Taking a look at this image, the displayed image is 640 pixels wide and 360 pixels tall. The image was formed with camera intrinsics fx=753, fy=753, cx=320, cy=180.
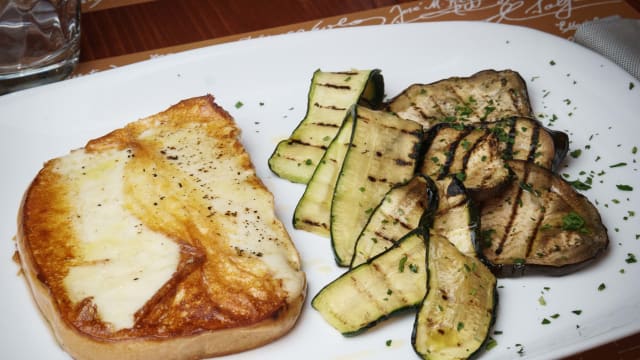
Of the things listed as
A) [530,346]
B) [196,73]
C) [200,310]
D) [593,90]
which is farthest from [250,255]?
[593,90]

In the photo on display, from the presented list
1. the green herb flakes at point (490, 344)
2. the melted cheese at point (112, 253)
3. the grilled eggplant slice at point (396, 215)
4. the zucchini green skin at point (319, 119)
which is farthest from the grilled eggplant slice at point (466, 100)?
the melted cheese at point (112, 253)

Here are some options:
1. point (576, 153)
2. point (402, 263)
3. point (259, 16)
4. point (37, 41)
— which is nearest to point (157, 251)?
point (402, 263)

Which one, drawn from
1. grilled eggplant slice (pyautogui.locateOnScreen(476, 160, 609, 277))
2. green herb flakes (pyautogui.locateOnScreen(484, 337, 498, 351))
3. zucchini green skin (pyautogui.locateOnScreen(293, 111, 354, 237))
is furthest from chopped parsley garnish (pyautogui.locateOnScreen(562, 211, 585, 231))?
zucchini green skin (pyautogui.locateOnScreen(293, 111, 354, 237))

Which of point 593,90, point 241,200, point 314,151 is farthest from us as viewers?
point 593,90

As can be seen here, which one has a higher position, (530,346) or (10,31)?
(10,31)

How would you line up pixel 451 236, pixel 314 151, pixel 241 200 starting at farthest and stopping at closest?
pixel 314 151 < pixel 241 200 < pixel 451 236

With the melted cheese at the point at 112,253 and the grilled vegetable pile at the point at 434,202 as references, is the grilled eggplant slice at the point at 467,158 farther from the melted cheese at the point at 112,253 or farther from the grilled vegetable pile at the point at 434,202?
the melted cheese at the point at 112,253

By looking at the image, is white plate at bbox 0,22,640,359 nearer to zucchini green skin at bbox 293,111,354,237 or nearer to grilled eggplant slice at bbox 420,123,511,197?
zucchini green skin at bbox 293,111,354,237

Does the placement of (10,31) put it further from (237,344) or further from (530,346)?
(530,346)
